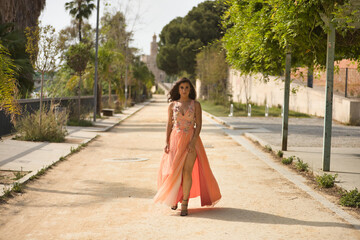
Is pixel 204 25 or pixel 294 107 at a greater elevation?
pixel 204 25

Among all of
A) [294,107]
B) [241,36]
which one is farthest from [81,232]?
[294,107]

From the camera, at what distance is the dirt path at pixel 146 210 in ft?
19.2

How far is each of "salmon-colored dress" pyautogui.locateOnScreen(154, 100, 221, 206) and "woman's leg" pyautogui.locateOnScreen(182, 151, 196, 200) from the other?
5 centimetres

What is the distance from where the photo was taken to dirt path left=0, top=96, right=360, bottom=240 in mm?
5859

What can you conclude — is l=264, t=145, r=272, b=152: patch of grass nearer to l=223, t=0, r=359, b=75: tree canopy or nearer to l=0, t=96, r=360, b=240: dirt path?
l=223, t=0, r=359, b=75: tree canopy

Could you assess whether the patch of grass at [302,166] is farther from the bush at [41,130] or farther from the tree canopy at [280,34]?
the bush at [41,130]

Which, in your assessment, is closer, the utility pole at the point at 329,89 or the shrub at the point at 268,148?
the utility pole at the point at 329,89

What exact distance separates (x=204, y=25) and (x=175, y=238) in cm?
6662

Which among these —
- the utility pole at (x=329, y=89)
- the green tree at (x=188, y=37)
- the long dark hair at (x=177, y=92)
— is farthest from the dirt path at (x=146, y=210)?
the green tree at (x=188, y=37)

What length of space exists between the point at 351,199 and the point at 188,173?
268 centimetres

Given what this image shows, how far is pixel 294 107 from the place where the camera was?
37781 millimetres

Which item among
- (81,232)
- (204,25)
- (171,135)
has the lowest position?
(81,232)

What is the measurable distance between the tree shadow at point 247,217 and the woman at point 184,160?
0.52 feet

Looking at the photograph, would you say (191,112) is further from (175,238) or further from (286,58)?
(286,58)
